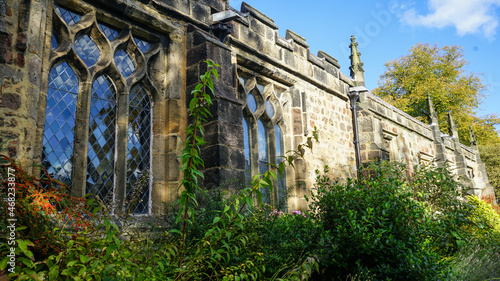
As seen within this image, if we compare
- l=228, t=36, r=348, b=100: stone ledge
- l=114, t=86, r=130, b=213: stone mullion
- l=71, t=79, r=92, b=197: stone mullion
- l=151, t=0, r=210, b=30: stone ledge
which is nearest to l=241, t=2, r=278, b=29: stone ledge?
l=228, t=36, r=348, b=100: stone ledge

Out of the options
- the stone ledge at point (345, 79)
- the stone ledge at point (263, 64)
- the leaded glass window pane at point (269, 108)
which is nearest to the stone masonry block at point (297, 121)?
the leaded glass window pane at point (269, 108)

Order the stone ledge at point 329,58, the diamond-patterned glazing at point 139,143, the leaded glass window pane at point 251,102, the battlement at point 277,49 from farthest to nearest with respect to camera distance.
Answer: the stone ledge at point 329,58 → the leaded glass window pane at point 251,102 → the battlement at point 277,49 → the diamond-patterned glazing at point 139,143

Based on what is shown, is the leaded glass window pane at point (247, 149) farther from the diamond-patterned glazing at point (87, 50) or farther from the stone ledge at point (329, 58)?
the stone ledge at point (329, 58)

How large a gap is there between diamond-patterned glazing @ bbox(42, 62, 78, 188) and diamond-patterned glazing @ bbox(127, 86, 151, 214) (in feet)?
2.74

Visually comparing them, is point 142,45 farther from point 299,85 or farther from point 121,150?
point 299,85

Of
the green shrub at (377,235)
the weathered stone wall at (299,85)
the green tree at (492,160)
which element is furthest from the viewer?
the green tree at (492,160)

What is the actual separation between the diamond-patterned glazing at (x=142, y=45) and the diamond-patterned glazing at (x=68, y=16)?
91cm

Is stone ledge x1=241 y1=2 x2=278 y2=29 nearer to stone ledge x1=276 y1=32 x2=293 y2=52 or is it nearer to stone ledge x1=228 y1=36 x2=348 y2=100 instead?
stone ledge x1=276 y1=32 x2=293 y2=52

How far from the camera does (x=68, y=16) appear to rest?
16.1ft

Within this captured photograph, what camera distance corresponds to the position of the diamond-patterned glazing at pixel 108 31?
17.4ft

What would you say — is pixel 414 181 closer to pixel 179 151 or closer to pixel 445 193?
pixel 445 193

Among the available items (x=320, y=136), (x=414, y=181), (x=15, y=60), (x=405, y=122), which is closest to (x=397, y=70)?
(x=405, y=122)

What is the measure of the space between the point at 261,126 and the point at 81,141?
397 centimetres

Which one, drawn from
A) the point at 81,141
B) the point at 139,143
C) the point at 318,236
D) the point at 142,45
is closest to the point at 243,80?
the point at 142,45
